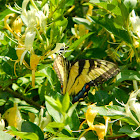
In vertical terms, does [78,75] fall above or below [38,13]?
below

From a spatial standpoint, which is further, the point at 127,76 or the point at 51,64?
the point at 51,64

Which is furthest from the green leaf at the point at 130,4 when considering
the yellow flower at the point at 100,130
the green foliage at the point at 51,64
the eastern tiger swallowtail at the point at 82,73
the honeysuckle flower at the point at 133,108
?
the yellow flower at the point at 100,130

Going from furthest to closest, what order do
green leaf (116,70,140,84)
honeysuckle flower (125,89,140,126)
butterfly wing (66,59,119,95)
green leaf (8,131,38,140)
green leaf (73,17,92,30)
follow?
green leaf (73,17,92,30) < butterfly wing (66,59,119,95) < green leaf (116,70,140,84) < honeysuckle flower (125,89,140,126) < green leaf (8,131,38,140)

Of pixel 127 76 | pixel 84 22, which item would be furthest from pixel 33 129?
pixel 84 22

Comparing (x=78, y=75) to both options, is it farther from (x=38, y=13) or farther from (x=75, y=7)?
(x=75, y=7)

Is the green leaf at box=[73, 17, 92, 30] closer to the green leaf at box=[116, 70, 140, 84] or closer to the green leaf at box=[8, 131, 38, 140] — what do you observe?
the green leaf at box=[116, 70, 140, 84]

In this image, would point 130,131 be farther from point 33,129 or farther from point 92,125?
point 33,129

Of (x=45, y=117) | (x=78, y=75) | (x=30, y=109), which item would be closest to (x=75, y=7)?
(x=78, y=75)

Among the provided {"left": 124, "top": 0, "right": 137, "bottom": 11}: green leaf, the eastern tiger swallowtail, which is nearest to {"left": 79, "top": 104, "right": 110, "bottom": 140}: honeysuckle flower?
the eastern tiger swallowtail
